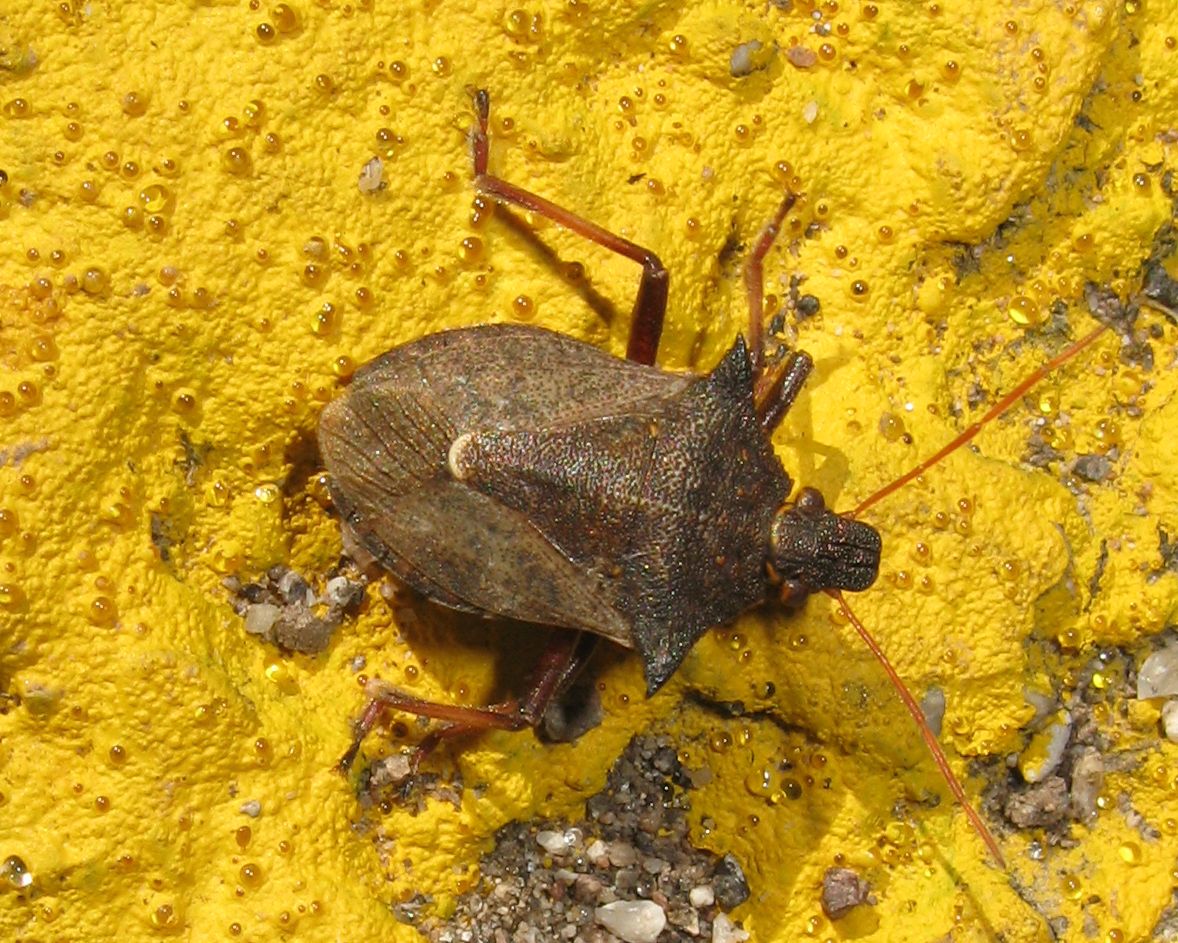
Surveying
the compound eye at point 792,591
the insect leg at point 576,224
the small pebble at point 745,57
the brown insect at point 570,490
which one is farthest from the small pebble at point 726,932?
the small pebble at point 745,57

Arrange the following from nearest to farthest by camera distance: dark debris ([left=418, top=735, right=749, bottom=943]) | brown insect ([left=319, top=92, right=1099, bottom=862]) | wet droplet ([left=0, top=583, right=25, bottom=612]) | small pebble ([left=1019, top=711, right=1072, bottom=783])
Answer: wet droplet ([left=0, top=583, right=25, bottom=612]), brown insect ([left=319, top=92, right=1099, bottom=862]), dark debris ([left=418, top=735, right=749, bottom=943]), small pebble ([left=1019, top=711, right=1072, bottom=783])

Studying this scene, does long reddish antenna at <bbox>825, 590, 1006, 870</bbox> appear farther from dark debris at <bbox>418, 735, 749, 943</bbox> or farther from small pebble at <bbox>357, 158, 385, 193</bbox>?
small pebble at <bbox>357, 158, 385, 193</bbox>

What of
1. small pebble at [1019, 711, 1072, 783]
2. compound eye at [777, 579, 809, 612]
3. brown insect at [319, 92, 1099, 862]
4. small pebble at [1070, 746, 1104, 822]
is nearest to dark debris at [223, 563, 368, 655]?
brown insect at [319, 92, 1099, 862]

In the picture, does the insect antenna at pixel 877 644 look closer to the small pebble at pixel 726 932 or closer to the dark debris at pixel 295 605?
the small pebble at pixel 726 932

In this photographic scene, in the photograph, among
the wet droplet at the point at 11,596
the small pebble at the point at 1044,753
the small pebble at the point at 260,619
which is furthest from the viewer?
the small pebble at the point at 1044,753

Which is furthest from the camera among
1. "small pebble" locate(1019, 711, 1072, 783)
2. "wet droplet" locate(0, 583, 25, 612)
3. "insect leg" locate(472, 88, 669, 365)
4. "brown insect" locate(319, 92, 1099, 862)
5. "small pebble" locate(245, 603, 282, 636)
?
"small pebble" locate(1019, 711, 1072, 783)

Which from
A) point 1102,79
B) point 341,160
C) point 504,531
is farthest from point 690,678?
point 1102,79

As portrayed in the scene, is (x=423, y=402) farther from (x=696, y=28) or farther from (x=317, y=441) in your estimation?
(x=696, y=28)
